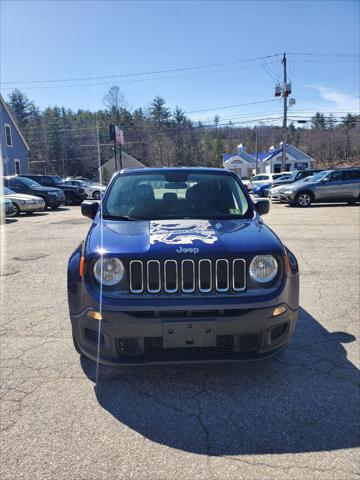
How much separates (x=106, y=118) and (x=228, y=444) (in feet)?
292

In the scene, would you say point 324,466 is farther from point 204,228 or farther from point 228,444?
point 204,228

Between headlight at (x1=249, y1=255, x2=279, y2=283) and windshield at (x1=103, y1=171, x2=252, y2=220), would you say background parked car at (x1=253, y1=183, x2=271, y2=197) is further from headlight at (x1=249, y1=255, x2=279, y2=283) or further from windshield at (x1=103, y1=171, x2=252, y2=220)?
headlight at (x1=249, y1=255, x2=279, y2=283)

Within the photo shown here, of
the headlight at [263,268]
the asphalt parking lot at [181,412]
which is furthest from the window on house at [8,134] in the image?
the headlight at [263,268]

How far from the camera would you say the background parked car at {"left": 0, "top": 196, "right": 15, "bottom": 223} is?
50.5 ft

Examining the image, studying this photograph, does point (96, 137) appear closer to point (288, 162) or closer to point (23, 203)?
→ point (288, 162)

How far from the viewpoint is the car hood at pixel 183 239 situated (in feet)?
9.51

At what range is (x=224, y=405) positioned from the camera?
285 cm

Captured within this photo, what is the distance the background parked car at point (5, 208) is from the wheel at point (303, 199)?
12.9m

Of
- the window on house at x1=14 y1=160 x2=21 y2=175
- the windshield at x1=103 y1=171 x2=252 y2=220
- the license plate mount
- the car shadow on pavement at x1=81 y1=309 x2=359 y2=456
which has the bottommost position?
the car shadow on pavement at x1=81 y1=309 x2=359 y2=456

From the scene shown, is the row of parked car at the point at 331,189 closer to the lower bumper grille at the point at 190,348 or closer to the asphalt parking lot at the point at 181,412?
the asphalt parking lot at the point at 181,412

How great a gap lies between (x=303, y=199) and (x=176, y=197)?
53.1 feet

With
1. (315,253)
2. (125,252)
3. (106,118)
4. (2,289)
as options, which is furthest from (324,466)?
(106,118)

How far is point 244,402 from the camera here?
2885mm

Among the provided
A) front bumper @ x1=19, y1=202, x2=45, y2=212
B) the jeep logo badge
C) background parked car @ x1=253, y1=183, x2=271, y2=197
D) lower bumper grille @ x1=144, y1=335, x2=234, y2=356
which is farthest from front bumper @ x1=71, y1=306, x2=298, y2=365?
background parked car @ x1=253, y1=183, x2=271, y2=197
